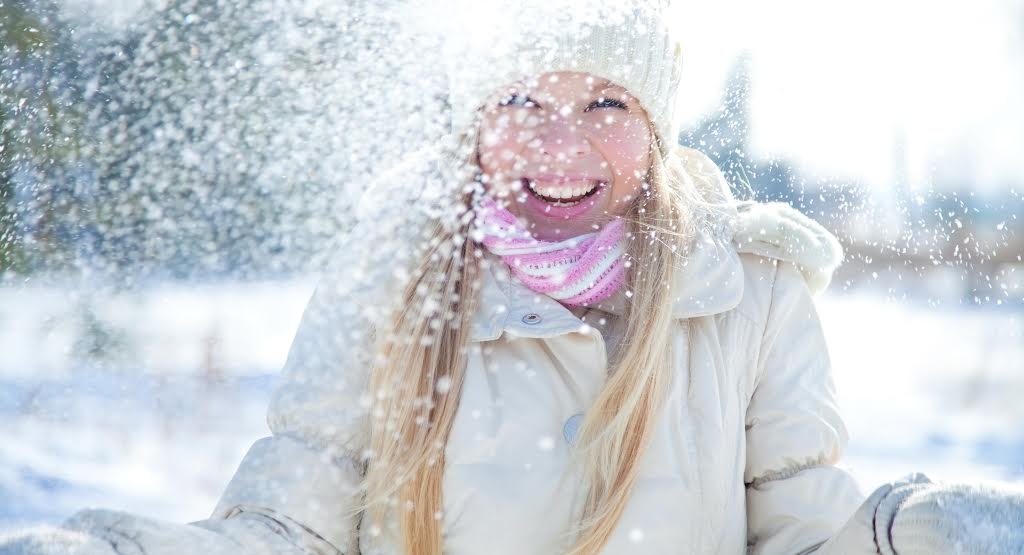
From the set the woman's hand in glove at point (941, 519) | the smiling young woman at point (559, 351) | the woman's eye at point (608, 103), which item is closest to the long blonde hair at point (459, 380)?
the smiling young woman at point (559, 351)

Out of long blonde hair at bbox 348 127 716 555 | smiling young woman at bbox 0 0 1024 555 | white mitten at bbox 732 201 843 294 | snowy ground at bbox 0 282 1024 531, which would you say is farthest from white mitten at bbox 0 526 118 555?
snowy ground at bbox 0 282 1024 531

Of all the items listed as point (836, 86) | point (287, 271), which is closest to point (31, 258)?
point (287, 271)

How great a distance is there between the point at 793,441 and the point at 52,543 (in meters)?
0.97

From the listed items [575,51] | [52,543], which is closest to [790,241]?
[575,51]

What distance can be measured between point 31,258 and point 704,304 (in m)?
3.41

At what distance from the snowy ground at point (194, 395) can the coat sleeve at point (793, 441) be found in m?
1.53

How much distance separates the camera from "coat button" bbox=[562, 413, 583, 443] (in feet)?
4.65

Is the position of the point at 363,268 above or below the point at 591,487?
above

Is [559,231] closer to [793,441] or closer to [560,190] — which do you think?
[560,190]

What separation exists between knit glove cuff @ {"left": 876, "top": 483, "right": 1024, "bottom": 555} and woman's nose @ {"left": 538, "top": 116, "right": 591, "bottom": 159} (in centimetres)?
69

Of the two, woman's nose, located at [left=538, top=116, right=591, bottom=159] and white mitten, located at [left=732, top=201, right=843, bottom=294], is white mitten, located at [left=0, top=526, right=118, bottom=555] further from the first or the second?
white mitten, located at [left=732, top=201, right=843, bottom=294]

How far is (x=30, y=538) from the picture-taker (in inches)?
36.7

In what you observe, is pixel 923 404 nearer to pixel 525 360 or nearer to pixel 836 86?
pixel 836 86

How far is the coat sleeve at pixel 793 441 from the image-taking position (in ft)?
4.66
